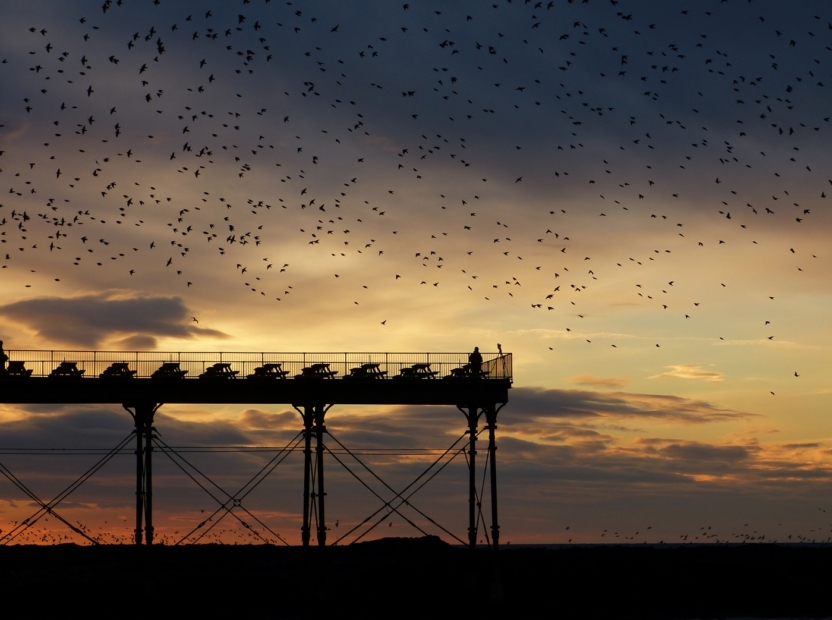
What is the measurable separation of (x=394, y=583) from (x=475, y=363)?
2304cm

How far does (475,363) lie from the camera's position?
61156 millimetres

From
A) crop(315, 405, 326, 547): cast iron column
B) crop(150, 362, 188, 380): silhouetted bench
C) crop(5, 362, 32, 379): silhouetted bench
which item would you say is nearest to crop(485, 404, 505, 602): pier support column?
crop(315, 405, 326, 547): cast iron column

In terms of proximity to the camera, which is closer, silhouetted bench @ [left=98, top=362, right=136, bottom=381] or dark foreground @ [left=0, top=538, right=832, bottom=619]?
silhouetted bench @ [left=98, top=362, right=136, bottom=381]

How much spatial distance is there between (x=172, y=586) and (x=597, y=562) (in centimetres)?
4443

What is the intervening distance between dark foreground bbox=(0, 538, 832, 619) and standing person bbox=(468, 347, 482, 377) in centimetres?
1253

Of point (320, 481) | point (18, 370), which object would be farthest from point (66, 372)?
point (320, 481)

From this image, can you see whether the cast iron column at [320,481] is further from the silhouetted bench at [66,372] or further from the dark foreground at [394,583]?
the silhouetted bench at [66,372]

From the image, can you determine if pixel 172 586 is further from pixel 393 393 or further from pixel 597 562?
pixel 597 562

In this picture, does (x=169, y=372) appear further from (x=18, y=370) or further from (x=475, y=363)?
(x=475, y=363)

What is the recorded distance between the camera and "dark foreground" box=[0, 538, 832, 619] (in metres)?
63.4

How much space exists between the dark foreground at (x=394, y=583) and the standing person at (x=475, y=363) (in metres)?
12.5

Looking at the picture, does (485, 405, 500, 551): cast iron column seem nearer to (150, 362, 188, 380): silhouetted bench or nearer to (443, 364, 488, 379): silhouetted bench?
(443, 364, 488, 379): silhouetted bench

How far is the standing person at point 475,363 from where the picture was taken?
200 feet

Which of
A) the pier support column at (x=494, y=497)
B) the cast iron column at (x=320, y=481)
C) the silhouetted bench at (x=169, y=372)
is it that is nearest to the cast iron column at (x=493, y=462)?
the pier support column at (x=494, y=497)
